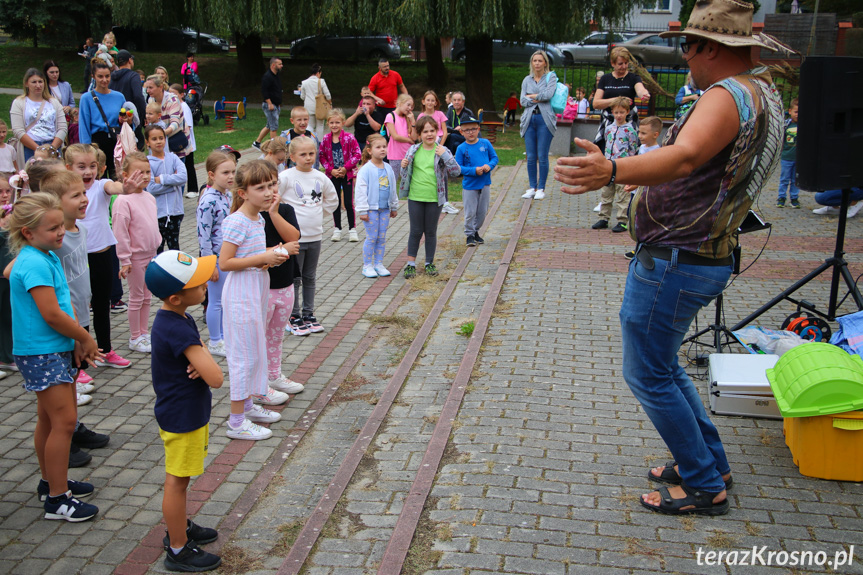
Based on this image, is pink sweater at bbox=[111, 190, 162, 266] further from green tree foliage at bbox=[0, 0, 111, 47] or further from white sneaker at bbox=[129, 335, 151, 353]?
green tree foliage at bbox=[0, 0, 111, 47]

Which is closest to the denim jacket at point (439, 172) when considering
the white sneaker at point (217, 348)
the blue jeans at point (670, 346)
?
Result: the white sneaker at point (217, 348)

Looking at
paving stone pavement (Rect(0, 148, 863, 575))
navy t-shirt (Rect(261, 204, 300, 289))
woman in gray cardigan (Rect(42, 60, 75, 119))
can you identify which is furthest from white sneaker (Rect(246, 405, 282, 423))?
woman in gray cardigan (Rect(42, 60, 75, 119))

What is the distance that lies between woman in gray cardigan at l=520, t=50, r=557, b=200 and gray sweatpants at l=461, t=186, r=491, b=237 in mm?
2927

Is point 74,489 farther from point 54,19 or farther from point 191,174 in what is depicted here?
point 54,19

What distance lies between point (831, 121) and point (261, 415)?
494cm

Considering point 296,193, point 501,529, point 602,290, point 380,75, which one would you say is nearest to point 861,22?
point 380,75

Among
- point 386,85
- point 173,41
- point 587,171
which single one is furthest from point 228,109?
point 587,171

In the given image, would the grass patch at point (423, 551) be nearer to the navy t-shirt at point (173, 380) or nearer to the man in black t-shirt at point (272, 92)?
the navy t-shirt at point (173, 380)

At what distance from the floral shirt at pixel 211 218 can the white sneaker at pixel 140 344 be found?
1042 mm

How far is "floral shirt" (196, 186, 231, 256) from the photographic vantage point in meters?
6.22

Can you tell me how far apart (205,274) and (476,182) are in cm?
637

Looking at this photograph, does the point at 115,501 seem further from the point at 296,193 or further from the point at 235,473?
the point at 296,193

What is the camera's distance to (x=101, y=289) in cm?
607

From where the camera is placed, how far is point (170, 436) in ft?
12.1
